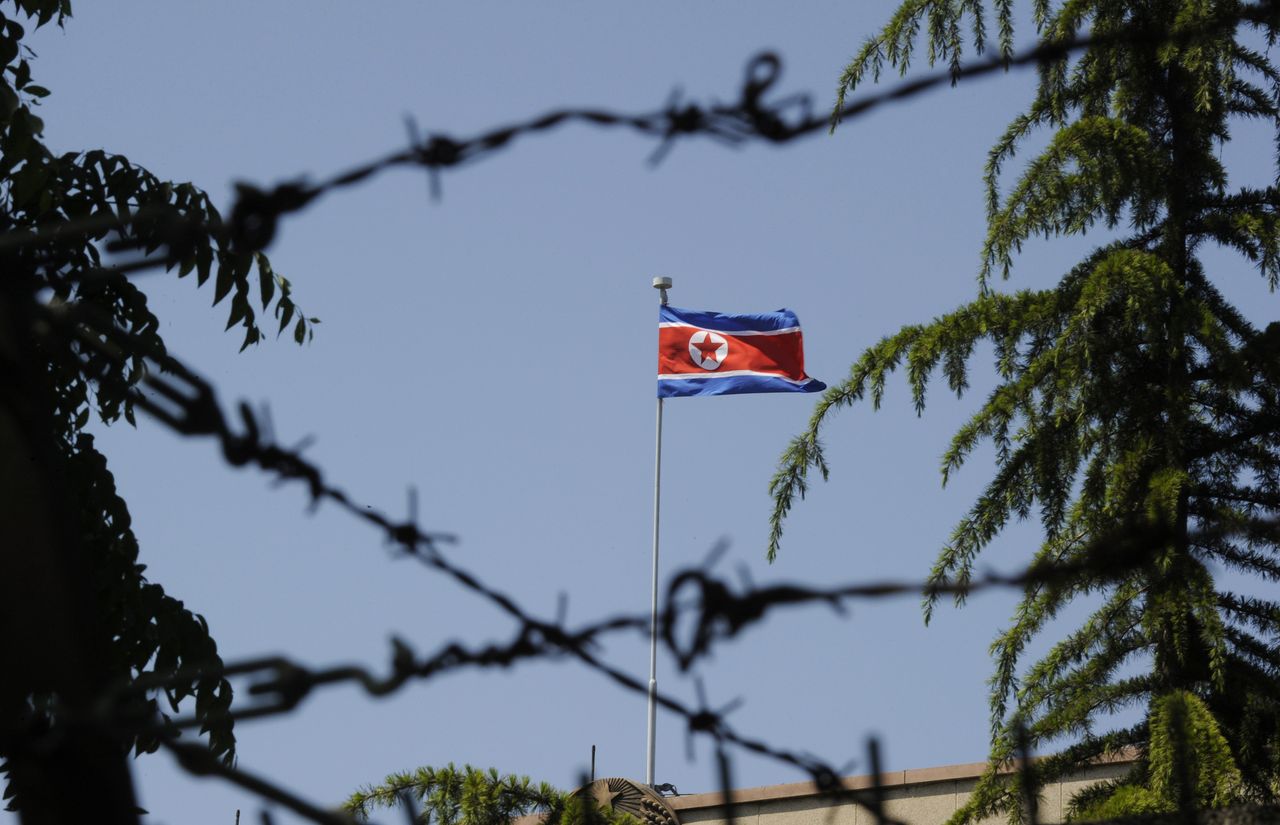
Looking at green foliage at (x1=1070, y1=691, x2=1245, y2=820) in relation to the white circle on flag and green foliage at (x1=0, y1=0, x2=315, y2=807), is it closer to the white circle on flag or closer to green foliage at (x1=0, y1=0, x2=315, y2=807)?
green foliage at (x1=0, y1=0, x2=315, y2=807)

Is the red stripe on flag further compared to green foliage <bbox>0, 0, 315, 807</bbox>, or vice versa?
the red stripe on flag

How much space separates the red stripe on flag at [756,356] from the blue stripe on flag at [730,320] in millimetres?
91

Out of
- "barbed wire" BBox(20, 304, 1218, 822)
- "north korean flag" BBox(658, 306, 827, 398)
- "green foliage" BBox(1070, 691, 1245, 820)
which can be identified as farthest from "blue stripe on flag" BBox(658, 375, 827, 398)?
"barbed wire" BBox(20, 304, 1218, 822)

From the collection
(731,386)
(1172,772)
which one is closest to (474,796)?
(1172,772)

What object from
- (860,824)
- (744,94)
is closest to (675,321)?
(860,824)

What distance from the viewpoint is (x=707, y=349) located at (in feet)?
65.9

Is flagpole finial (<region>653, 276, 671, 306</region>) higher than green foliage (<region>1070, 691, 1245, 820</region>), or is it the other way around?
flagpole finial (<region>653, 276, 671, 306</region>)

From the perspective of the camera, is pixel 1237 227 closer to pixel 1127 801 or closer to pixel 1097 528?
pixel 1097 528

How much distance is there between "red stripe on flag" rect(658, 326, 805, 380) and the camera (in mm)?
19703

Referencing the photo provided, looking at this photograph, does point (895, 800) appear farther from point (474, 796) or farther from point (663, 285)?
point (663, 285)

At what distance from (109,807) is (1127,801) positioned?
5.31 meters

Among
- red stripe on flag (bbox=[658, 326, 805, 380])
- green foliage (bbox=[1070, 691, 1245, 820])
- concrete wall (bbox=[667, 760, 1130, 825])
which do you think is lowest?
green foliage (bbox=[1070, 691, 1245, 820])

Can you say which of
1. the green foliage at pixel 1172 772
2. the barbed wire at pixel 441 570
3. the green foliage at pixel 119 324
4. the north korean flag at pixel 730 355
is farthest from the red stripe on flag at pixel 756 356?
the barbed wire at pixel 441 570

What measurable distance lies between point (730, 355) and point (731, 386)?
1.56ft
